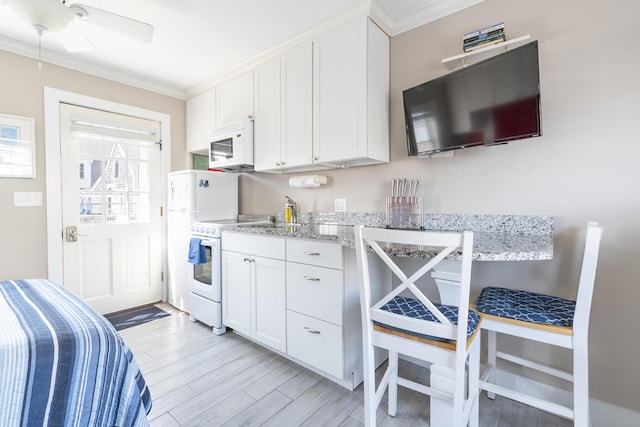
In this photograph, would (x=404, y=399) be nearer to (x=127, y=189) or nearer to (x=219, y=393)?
(x=219, y=393)

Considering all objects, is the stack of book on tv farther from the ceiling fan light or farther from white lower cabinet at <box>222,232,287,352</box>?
the ceiling fan light

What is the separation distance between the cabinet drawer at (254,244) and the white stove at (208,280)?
0.37 ft

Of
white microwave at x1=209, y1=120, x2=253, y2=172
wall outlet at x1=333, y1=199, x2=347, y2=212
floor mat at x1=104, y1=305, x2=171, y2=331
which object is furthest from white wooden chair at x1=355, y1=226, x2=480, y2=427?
floor mat at x1=104, y1=305, x2=171, y2=331

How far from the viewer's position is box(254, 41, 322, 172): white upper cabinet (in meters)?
2.31

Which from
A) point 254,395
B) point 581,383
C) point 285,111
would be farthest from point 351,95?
point 254,395

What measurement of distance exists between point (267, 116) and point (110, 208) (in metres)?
1.92

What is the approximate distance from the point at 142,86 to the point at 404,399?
3.79 metres

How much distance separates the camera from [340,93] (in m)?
2.10

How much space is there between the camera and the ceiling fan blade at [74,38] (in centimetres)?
181

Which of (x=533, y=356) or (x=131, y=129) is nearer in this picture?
(x=533, y=356)

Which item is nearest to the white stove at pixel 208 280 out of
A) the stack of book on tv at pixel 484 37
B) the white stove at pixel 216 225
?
the white stove at pixel 216 225

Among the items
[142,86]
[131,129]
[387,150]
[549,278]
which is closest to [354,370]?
[549,278]

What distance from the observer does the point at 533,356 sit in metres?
1.70

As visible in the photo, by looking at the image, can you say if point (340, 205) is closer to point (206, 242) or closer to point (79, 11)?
point (206, 242)
